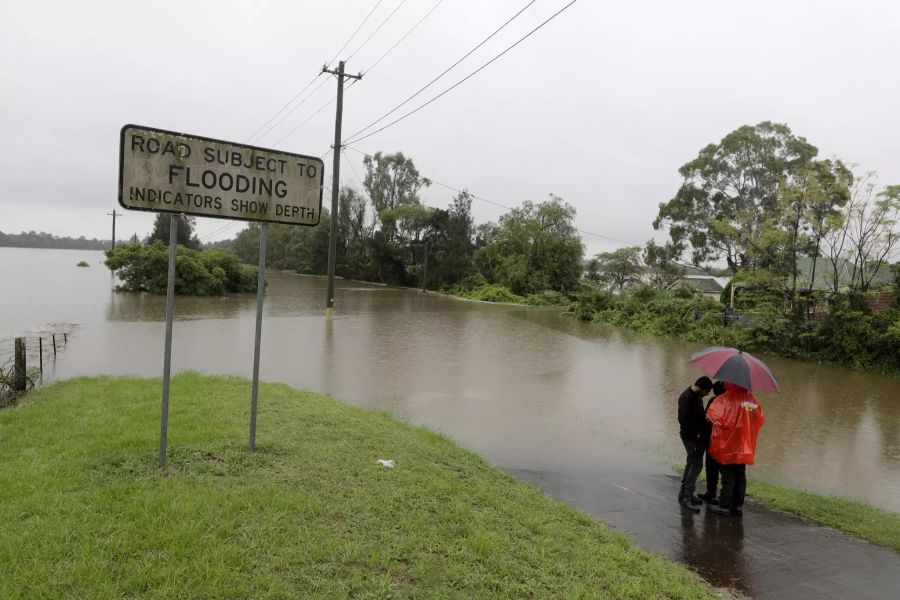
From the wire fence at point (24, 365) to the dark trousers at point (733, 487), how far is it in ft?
30.2

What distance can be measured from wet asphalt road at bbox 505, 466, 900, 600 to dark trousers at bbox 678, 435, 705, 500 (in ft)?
0.64

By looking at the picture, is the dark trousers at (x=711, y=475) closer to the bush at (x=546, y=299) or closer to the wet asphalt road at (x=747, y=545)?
the wet asphalt road at (x=747, y=545)

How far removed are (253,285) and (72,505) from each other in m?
39.7

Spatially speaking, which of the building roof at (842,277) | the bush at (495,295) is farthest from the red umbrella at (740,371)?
the bush at (495,295)

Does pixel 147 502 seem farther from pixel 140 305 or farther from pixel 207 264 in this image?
pixel 207 264

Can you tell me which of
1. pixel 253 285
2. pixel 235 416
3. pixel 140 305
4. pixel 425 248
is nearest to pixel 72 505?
pixel 235 416

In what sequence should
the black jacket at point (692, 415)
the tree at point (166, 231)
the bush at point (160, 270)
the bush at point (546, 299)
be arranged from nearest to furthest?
the black jacket at point (692, 415) < the bush at point (160, 270) < the bush at point (546, 299) < the tree at point (166, 231)

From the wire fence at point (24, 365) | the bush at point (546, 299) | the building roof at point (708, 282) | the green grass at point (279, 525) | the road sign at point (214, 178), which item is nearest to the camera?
the green grass at point (279, 525)

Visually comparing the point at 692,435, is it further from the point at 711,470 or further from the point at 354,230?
the point at 354,230

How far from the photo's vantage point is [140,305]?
27.9 meters

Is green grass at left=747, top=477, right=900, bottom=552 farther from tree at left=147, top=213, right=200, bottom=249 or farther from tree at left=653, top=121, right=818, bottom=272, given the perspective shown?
tree at left=147, top=213, right=200, bottom=249

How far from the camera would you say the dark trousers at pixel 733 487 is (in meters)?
5.56

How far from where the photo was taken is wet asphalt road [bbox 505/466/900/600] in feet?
13.7

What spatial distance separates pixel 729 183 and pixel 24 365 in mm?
43730
